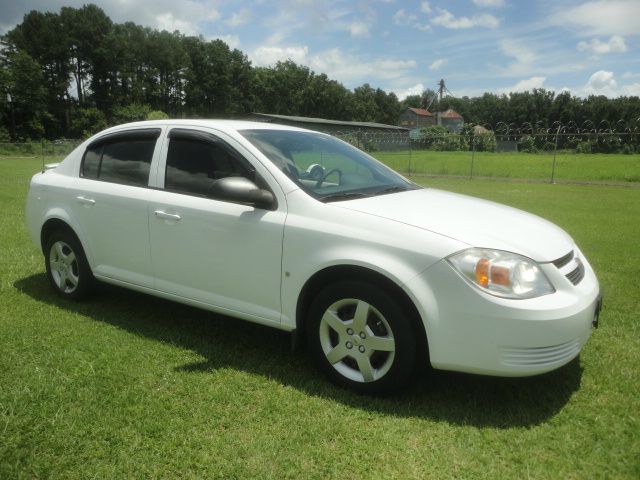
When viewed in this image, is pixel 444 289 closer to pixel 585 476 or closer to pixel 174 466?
pixel 585 476

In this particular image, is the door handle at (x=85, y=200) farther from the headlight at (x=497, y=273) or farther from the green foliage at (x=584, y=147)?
the green foliage at (x=584, y=147)

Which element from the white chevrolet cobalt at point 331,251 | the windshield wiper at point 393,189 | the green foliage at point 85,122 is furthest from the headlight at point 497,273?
the green foliage at point 85,122

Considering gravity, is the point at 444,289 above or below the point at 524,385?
above

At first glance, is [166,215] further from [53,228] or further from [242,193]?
[53,228]

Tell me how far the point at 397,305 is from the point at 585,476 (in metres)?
1.16

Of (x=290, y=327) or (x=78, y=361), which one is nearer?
(x=290, y=327)

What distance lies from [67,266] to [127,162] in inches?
48.9

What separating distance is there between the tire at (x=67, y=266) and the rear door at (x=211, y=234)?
3.48 ft

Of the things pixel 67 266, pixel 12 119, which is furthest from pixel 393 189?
pixel 12 119

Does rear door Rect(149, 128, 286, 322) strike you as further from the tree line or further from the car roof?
the tree line

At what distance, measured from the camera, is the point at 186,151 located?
3.85 m

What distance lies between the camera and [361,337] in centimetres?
298

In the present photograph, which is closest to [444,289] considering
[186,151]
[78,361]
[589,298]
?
[589,298]

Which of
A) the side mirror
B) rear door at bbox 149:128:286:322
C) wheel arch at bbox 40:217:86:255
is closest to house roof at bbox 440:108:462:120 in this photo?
wheel arch at bbox 40:217:86:255
